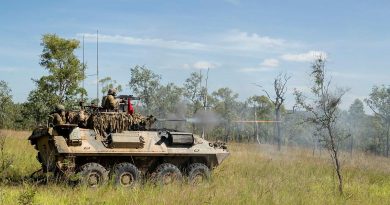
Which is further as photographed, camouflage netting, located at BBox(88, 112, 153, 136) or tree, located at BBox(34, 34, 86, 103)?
tree, located at BBox(34, 34, 86, 103)

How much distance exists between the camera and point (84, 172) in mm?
12000

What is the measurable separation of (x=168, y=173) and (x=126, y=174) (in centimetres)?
115

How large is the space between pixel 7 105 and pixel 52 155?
3562cm

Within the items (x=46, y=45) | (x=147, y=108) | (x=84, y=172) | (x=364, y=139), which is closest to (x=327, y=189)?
(x=84, y=172)

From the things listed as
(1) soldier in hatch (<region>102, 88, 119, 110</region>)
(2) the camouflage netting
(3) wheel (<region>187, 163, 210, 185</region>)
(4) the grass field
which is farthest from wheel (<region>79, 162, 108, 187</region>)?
(3) wheel (<region>187, 163, 210, 185</region>)

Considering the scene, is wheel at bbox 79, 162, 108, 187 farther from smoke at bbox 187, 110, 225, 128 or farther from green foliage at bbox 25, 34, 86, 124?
green foliage at bbox 25, 34, 86, 124

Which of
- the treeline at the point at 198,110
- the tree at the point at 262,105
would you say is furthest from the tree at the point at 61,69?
the tree at the point at 262,105

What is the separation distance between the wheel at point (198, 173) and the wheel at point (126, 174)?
60.7 inches

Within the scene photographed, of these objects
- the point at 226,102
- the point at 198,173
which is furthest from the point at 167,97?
the point at 198,173

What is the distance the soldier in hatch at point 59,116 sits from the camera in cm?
1252

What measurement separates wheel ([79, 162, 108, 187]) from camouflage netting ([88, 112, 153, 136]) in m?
1.06

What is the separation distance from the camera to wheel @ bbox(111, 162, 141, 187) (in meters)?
12.6

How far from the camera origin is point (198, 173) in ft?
45.6

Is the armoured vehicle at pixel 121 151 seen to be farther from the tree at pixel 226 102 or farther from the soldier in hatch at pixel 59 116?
the tree at pixel 226 102
